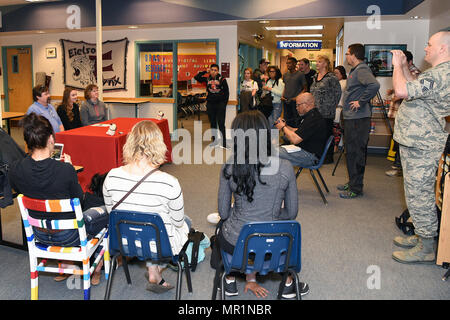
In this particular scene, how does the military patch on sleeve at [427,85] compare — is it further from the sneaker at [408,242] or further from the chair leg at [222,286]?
the chair leg at [222,286]

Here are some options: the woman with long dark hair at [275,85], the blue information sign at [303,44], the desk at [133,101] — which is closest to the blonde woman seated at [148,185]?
the woman with long dark hair at [275,85]

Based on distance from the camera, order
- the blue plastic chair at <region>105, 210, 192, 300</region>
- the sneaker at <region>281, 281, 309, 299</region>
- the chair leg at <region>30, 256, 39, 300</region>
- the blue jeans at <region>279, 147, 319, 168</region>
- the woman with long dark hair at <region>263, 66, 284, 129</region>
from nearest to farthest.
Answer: the blue plastic chair at <region>105, 210, 192, 300</region>, the chair leg at <region>30, 256, 39, 300</region>, the sneaker at <region>281, 281, 309, 299</region>, the blue jeans at <region>279, 147, 319, 168</region>, the woman with long dark hair at <region>263, 66, 284, 129</region>

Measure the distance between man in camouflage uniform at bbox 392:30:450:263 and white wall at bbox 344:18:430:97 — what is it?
467 cm

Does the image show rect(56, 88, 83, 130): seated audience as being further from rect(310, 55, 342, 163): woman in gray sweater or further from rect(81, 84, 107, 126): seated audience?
rect(310, 55, 342, 163): woman in gray sweater

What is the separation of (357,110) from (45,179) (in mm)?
3613

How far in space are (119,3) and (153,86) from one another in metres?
1.91

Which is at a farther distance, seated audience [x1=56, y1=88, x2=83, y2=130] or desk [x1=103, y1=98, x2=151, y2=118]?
desk [x1=103, y1=98, x2=151, y2=118]

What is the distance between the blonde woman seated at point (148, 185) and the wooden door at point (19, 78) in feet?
31.6

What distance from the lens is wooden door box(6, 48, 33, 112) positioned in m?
10.8

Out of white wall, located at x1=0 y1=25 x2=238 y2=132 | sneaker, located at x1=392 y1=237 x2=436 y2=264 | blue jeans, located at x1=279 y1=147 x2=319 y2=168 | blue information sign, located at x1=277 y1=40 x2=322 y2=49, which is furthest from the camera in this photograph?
blue information sign, located at x1=277 y1=40 x2=322 y2=49

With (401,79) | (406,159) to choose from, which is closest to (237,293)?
(406,159)

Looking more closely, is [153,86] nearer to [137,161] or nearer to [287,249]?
[137,161]

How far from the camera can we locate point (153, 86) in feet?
31.2

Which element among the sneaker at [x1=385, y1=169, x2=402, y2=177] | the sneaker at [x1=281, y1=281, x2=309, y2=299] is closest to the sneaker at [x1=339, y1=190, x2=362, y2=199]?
the sneaker at [x1=385, y1=169, x2=402, y2=177]
